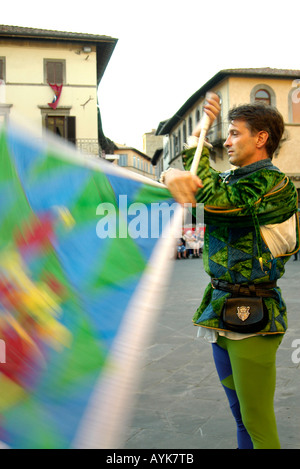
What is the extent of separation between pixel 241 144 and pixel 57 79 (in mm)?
26504

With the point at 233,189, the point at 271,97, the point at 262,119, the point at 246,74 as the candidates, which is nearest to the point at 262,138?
the point at 262,119

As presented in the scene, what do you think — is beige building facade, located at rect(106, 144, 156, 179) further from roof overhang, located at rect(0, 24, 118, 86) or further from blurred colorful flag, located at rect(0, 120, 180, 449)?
blurred colorful flag, located at rect(0, 120, 180, 449)

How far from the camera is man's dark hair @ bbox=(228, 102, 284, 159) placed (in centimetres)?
196

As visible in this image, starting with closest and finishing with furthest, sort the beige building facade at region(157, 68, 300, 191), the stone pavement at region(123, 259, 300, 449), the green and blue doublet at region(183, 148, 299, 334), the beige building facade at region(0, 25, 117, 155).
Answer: the green and blue doublet at region(183, 148, 299, 334)
the stone pavement at region(123, 259, 300, 449)
the beige building facade at region(0, 25, 117, 155)
the beige building facade at region(157, 68, 300, 191)

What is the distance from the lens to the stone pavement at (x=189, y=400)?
9.48ft

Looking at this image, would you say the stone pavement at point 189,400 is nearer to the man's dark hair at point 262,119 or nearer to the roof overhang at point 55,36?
the man's dark hair at point 262,119

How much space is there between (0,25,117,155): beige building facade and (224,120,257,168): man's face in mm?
24705

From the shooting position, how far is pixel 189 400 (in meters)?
3.55

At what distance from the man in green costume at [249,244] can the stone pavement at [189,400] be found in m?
0.56

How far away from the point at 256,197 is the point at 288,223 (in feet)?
0.74

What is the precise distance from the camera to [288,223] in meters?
1.93

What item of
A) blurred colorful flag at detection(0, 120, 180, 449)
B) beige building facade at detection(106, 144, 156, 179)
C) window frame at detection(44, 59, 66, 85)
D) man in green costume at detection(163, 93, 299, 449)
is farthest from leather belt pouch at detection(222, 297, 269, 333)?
beige building facade at detection(106, 144, 156, 179)

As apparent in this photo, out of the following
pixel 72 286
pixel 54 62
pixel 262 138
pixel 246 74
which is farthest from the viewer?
pixel 246 74

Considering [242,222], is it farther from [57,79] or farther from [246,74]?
[246,74]
